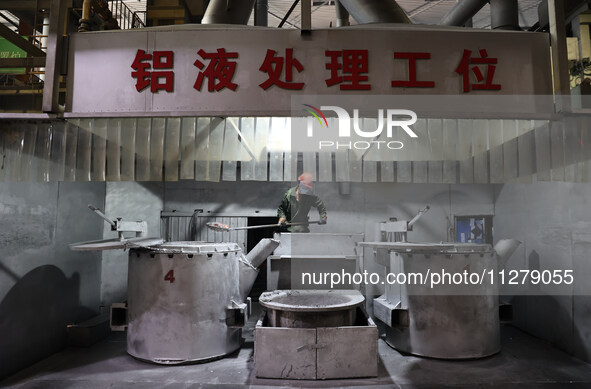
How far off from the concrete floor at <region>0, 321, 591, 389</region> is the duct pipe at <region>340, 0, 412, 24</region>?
17.6ft

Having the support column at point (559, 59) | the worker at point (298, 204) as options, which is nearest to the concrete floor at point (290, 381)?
the worker at point (298, 204)

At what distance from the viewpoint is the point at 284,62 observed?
4562 mm

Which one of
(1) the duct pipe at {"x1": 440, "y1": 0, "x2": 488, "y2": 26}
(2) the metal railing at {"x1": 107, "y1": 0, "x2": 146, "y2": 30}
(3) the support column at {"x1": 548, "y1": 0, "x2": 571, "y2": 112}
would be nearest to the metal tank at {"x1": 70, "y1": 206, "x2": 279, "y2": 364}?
(2) the metal railing at {"x1": 107, "y1": 0, "x2": 146, "y2": 30}

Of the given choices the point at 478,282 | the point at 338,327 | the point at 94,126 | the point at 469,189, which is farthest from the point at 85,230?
the point at 469,189

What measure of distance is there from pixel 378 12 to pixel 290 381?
5667mm

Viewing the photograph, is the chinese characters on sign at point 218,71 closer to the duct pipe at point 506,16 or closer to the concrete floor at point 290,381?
the concrete floor at point 290,381

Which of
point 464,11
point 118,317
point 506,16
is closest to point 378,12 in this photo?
point 506,16

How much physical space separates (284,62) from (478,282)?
4.70 m

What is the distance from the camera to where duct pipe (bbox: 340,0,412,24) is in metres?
5.66

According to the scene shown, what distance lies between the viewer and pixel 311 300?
578 centimetres

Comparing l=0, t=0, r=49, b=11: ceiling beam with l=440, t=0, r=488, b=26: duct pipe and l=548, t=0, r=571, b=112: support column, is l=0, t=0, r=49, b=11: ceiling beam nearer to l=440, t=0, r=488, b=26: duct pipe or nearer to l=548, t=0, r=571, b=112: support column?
l=440, t=0, r=488, b=26: duct pipe

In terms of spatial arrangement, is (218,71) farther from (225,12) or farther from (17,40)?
(17,40)

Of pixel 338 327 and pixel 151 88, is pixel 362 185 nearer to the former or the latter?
pixel 338 327

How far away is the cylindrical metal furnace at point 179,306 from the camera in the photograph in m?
5.89
